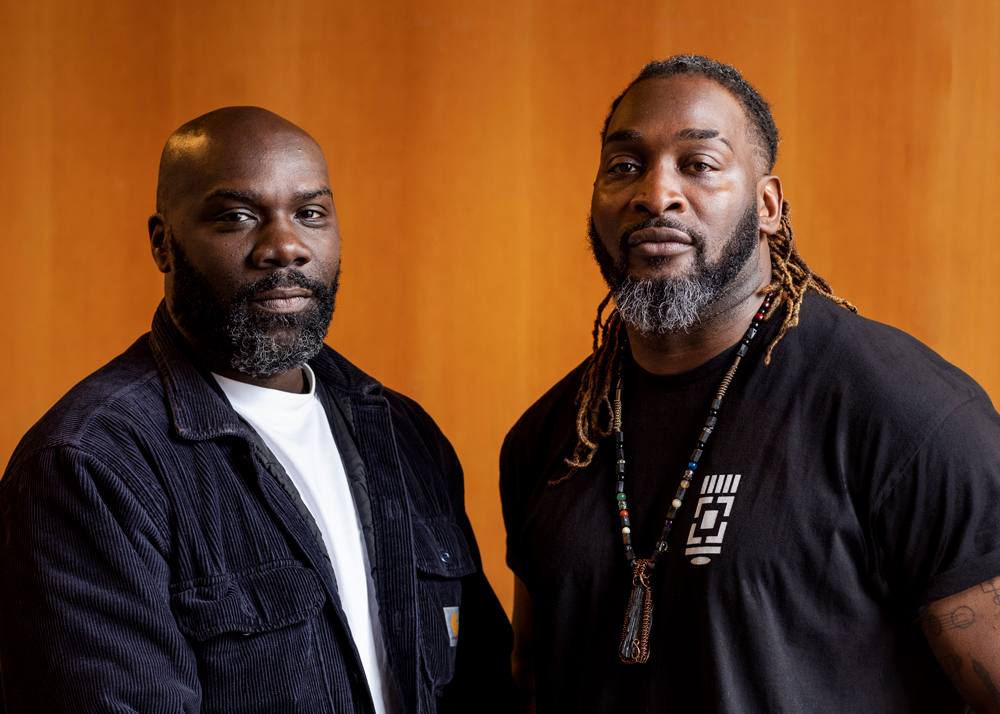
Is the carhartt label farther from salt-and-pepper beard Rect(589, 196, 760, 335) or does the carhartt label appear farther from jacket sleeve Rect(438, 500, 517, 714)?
salt-and-pepper beard Rect(589, 196, 760, 335)

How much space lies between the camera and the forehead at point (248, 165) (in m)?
1.64

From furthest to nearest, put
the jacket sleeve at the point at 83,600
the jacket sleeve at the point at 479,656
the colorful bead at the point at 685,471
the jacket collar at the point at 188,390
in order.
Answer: the jacket sleeve at the point at 479,656
the colorful bead at the point at 685,471
the jacket collar at the point at 188,390
the jacket sleeve at the point at 83,600

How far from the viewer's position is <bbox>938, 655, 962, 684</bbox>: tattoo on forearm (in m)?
1.43

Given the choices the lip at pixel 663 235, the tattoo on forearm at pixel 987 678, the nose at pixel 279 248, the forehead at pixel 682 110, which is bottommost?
the tattoo on forearm at pixel 987 678

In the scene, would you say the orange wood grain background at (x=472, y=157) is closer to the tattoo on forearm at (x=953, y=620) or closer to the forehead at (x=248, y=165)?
the forehead at (x=248, y=165)

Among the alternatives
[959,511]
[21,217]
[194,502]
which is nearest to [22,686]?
[194,502]

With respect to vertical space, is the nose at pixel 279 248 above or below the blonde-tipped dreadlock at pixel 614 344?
above

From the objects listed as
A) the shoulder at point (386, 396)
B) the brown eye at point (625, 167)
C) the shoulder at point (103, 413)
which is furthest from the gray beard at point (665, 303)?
the shoulder at point (103, 413)

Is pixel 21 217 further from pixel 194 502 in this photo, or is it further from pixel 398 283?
pixel 194 502

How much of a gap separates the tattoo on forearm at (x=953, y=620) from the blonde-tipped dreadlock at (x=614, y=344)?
56 cm

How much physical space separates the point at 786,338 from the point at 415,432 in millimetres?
843

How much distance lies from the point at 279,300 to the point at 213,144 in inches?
12.4

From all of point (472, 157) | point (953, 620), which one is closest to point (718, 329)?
point (953, 620)

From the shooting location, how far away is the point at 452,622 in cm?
189
